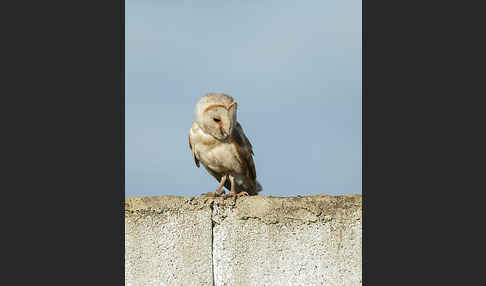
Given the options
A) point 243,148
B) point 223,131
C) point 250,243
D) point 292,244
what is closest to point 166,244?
point 250,243

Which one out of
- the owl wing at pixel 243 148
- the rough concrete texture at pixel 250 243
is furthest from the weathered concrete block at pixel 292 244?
the owl wing at pixel 243 148

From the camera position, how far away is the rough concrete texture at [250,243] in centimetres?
643

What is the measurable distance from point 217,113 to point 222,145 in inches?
20.2

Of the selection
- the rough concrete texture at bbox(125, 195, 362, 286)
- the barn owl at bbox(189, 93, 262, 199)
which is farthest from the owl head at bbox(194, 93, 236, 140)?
the rough concrete texture at bbox(125, 195, 362, 286)

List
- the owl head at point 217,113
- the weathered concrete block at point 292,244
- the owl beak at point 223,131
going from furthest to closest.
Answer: the owl beak at point 223,131 < the owl head at point 217,113 < the weathered concrete block at point 292,244

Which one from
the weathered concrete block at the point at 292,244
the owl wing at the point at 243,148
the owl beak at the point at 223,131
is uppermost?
the owl beak at the point at 223,131

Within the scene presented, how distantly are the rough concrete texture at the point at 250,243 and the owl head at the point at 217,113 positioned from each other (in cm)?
131

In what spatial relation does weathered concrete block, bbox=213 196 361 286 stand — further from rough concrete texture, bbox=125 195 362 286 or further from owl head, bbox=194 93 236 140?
owl head, bbox=194 93 236 140

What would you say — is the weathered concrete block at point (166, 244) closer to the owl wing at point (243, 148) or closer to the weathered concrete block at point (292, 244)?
the weathered concrete block at point (292, 244)

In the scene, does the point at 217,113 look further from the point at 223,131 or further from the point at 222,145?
the point at 222,145

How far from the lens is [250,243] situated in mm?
6496

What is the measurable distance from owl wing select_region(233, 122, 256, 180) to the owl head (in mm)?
246

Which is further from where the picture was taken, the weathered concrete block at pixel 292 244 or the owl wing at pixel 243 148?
the owl wing at pixel 243 148

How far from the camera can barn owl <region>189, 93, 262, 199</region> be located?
7531mm
